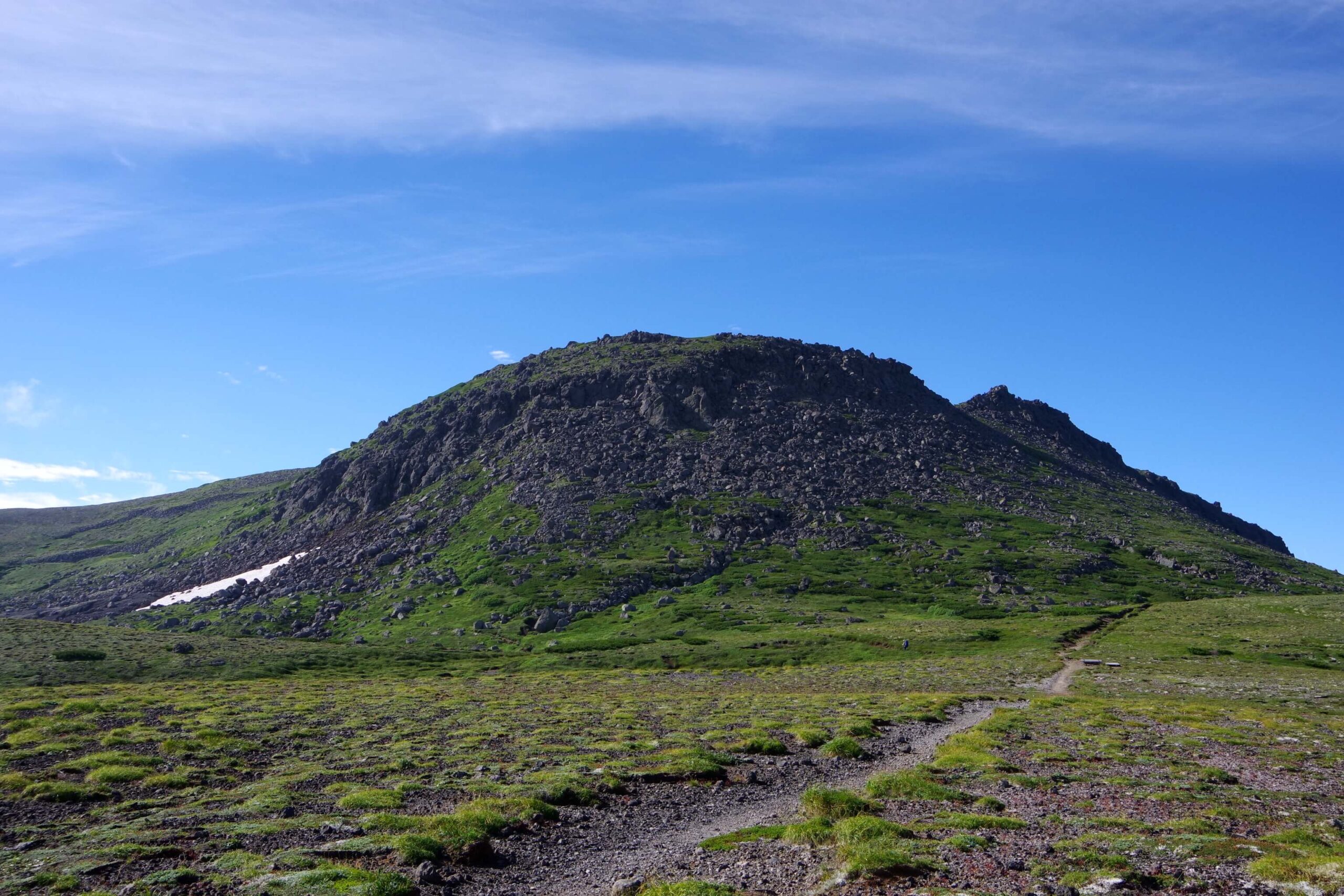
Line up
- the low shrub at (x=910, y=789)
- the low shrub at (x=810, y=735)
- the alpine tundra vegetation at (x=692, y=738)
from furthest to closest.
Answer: the low shrub at (x=810, y=735) < the low shrub at (x=910, y=789) < the alpine tundra vegetation at (x=692, y=738)

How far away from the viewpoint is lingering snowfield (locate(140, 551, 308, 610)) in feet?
574

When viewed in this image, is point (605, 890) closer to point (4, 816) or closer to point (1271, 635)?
point (4, 816)

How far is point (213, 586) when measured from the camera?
590 ft

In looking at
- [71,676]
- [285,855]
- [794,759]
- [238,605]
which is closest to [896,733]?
[794,759]

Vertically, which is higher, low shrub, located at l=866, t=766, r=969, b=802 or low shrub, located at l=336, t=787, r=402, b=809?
low shrub, located at l=336, t=787, r=402, b=809

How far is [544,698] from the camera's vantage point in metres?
64.6

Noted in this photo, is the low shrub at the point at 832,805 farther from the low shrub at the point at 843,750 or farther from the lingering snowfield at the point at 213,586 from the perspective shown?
the lingering snowfield at the point at 213,586

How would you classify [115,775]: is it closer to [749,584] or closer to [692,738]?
[692,738]

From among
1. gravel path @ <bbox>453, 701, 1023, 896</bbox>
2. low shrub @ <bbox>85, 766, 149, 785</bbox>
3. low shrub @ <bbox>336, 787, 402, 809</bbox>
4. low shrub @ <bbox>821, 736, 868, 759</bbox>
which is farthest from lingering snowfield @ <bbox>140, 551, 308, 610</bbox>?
gravel path @ <bbox>453, 701, 1023, 896</bbox>

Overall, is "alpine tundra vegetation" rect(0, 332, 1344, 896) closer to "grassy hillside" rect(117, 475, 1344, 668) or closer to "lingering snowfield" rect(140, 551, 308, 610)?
"grassy hillside" rect(117, 475, 1344, 668)

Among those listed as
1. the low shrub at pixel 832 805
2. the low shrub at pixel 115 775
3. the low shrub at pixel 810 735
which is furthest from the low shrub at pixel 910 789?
the low shrub at pixel 115 775

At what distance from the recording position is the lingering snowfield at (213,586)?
175 meters

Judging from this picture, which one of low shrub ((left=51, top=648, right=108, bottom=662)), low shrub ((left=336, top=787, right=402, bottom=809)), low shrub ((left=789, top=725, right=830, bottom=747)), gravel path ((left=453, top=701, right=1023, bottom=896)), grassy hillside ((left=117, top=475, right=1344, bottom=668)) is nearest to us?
gravel path ((left=453, top=701, right=1023, bottom=896))

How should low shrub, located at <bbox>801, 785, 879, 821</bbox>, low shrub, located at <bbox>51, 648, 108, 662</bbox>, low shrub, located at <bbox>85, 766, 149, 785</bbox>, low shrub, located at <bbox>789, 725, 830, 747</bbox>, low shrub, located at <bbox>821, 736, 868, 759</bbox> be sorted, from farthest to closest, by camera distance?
low shrub, located at <bbox>51, 648, 108, 662</bbox> → low shrub, located at <bbox>789, 725, 830, 747</bbox> → low shrub, located at <bbox>821, 736, 868, 759</bbox> → low shrub, located at <bbox>85, 766, 149, 785</bbox> → low shrub, located at <bbox>801, 785, 879, 821</bbox>
